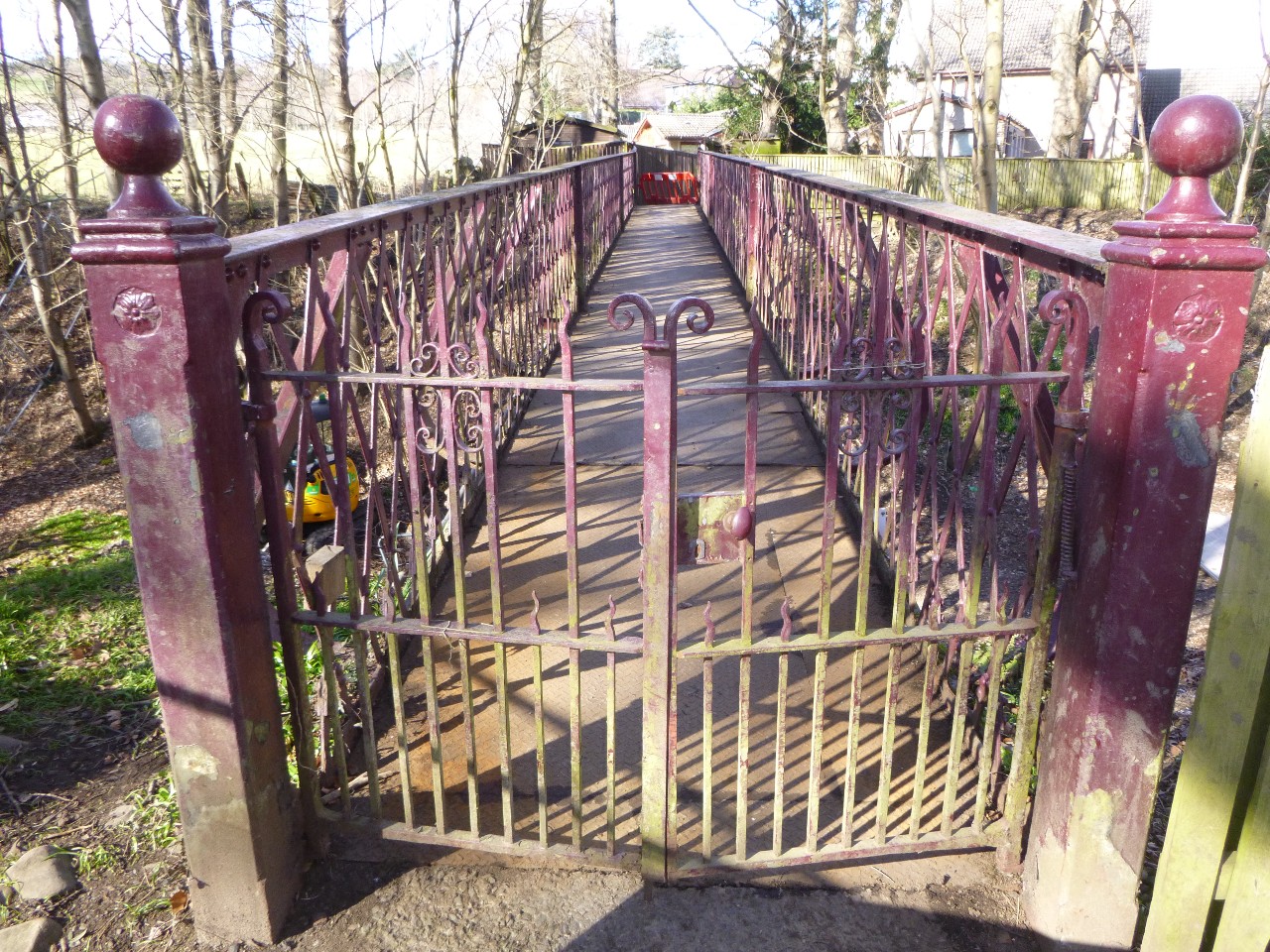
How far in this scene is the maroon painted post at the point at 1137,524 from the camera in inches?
81.9

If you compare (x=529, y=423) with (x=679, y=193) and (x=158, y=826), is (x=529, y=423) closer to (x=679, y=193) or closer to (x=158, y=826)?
(x=158, y=826)

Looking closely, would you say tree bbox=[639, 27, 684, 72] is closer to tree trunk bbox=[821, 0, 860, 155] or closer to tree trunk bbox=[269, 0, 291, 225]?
tree trunk bbox=[821, 0, 860, 155]

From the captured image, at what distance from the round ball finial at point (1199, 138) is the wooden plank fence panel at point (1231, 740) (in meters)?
0.45

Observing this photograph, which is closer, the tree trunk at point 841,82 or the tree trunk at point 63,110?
the tree trunk at point 63,110

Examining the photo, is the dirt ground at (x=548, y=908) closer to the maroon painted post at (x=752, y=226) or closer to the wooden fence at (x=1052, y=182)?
the maroon painted post at (x=752, y=226)

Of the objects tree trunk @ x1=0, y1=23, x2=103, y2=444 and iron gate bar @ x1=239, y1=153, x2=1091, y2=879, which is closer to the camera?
iron gate bar @ x1=239, y1=153, x2=1091, y2=879

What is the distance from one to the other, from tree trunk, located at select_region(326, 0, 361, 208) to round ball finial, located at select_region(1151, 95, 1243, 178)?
8.97m

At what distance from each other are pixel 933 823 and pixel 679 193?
31.5 m

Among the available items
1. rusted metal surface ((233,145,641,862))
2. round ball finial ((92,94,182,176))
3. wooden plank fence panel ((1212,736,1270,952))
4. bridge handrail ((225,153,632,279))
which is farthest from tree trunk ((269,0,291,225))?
wooden plank fence panel ((1212,736,1270,952))

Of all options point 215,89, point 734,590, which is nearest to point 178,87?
point 215,89

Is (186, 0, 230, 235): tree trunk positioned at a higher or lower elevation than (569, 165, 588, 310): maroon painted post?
higher

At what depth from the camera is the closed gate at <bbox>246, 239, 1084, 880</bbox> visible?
2525mm

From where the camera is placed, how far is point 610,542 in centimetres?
458

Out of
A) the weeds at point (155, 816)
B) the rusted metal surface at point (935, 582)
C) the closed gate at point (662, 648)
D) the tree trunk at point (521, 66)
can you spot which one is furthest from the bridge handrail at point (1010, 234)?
the tree trunk at point (521, 66)
